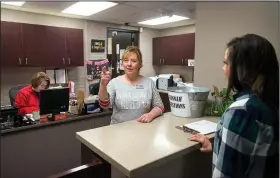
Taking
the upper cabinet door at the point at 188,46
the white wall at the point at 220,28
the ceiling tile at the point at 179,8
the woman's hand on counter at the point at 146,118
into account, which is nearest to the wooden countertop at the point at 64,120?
the woman's hand on counter at the point at 146,118

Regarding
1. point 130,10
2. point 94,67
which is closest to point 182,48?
point 130,10

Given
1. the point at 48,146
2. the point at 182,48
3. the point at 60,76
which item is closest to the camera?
the point at 48,146

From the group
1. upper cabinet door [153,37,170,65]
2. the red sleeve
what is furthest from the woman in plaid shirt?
upper cabinet door [153,37,170,65]

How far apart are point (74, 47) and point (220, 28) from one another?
277 cm

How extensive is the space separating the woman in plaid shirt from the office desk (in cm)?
28

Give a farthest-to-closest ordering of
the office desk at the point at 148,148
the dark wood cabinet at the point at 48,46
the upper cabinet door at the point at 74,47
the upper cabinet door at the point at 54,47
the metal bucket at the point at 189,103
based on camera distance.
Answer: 1. the upper cabinet door at the point at 74,47
2. the upper cabinet door at the point at 54,47
3. the dark wood cabinet at the point at 48,46
4. the metal bucket at the point at 189,103
5. the office desk at the point at 148,148

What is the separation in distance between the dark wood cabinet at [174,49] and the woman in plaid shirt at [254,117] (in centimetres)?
366

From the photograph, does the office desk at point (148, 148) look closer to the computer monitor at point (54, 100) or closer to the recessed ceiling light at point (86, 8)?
the computer monitor at point (54, 100)

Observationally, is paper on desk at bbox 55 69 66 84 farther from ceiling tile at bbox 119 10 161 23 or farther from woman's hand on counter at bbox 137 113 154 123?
woman's hand on counter at bbox 137 113 154 123

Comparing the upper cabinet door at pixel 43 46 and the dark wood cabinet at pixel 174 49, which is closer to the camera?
the upper cabinet door at pixel 43 46

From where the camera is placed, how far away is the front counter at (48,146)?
188 centimetres

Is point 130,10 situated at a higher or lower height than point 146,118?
higher

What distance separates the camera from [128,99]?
4.87 feet

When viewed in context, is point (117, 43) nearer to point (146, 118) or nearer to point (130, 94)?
point (130, 94)
